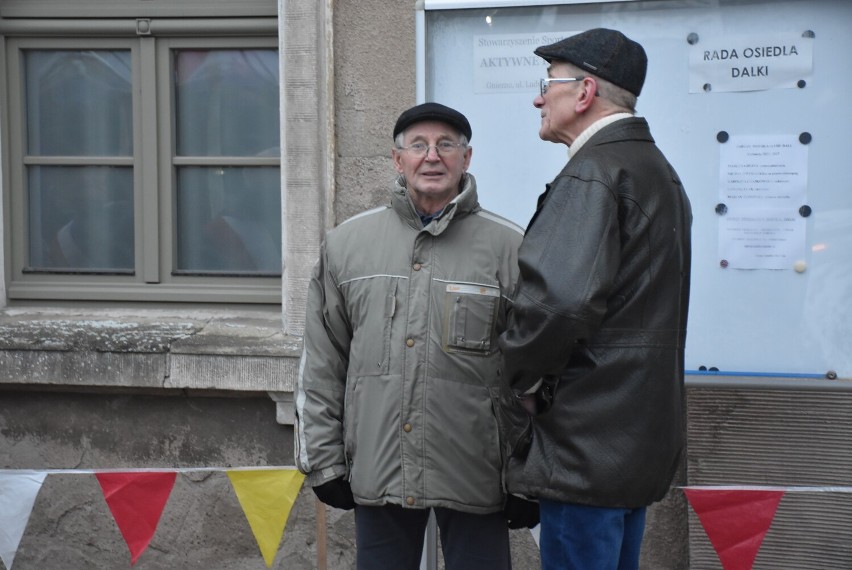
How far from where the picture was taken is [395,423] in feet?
9.66

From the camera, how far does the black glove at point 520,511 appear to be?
298 cm

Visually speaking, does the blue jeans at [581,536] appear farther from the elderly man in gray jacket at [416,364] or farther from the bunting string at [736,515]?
the bunting string at [736,515]

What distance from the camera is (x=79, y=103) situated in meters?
4.93

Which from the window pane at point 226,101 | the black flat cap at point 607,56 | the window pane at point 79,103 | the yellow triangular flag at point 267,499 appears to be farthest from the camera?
the window pane at point 79,103

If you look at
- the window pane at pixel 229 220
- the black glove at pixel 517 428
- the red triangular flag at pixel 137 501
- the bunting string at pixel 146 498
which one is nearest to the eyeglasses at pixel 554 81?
the black glove at pixel 517 428

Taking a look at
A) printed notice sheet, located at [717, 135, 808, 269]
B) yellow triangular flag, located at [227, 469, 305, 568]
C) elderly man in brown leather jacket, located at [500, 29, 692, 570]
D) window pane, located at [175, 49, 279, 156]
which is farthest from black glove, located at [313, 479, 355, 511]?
window pane, located at [175, 49, 279, 156]

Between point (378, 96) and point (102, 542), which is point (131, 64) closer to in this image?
point (378, 96)

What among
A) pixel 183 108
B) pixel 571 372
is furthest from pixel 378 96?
pixel 571 372

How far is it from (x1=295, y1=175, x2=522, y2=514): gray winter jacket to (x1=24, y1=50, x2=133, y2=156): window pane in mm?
2222

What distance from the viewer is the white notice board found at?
12.3ft

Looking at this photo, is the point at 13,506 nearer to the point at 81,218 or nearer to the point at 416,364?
the point at 81,218

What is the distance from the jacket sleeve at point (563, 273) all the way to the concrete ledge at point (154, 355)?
199cm

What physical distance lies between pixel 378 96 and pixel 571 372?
2091mm

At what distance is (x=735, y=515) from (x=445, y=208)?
64.5 inches
